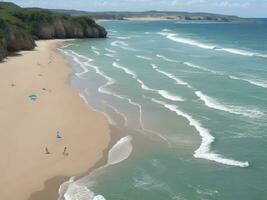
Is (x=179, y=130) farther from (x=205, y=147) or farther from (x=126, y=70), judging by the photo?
(x=126, y=70)

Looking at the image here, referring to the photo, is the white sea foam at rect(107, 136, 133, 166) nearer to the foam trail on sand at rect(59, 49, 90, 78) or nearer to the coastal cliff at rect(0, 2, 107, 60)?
the foam trail on sand at rect(59, 49, 90, 78)

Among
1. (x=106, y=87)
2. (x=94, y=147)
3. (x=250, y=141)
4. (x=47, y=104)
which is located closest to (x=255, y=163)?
(x=250, y=141)

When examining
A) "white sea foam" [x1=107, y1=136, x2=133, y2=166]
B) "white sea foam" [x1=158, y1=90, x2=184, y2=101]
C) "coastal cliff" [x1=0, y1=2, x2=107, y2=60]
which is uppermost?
"white sea foam" [x1=107, y1=136, x2=133, y2=166]

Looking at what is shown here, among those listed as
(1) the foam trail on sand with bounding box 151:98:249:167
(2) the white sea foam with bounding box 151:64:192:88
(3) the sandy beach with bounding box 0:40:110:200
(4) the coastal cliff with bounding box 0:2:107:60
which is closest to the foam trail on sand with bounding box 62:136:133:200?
(3) the sandy beach with bounding box 0:40:110:200

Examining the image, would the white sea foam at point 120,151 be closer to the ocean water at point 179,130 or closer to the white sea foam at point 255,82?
the ocean water at point 179,130

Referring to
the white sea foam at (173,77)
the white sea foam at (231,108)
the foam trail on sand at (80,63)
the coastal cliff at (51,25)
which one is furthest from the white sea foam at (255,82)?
the coastal cliff at (51,25)

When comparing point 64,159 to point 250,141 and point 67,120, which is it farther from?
point 250,141

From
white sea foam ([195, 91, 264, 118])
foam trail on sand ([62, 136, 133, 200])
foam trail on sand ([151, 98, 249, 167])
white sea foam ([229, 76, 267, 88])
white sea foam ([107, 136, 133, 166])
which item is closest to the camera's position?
foam trail on sand ([62, 136, 133, 200])

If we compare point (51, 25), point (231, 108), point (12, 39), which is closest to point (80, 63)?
point (12, 39)
